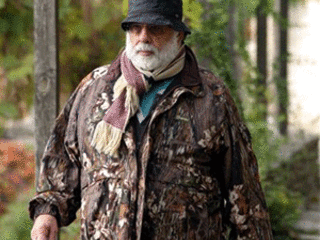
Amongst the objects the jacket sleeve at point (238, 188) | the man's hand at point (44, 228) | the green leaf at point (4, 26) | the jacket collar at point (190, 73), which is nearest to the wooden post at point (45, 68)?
the man's hand at point (44, 228)

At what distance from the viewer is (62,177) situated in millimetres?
3057

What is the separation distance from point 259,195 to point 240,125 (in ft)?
1.00

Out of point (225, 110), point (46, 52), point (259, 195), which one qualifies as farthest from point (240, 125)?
point (46, 52)

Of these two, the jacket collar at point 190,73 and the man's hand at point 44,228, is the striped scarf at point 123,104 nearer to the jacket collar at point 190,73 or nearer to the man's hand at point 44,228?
the jacket collar at point 190,73

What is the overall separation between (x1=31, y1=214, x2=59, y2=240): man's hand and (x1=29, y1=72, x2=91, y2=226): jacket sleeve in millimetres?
27

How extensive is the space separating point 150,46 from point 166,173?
0.50 m

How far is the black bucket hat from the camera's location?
2.79m

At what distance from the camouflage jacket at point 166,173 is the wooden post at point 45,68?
63cm

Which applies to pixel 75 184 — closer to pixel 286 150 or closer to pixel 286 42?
pixel 286 150

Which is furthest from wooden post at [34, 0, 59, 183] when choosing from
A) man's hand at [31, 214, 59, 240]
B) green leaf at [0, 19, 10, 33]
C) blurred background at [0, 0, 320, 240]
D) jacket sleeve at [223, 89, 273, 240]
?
green leaf at [0, 19, 10, 33]

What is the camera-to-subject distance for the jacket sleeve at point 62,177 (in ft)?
9.89

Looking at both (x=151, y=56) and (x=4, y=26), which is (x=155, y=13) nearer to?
(x=151, y=56)

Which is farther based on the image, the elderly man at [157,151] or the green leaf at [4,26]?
the green leaf at [4,26]

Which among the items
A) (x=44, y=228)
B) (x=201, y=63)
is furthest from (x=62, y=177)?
(x=201, y=63)
